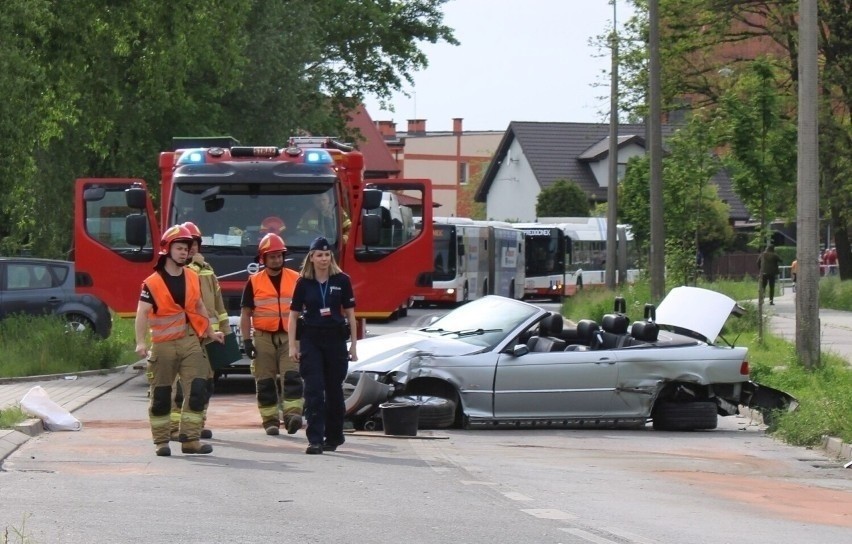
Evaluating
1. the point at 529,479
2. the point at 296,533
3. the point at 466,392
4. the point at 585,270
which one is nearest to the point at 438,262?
the point at 585,270

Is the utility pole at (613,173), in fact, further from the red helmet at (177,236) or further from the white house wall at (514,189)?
the white house wall at (514,189)

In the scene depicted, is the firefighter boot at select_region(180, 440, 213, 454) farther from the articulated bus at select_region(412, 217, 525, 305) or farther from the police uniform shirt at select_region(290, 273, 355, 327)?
the articulated bus at select_region(412, 217, 525, 305)

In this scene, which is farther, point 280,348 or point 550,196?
point 550,196

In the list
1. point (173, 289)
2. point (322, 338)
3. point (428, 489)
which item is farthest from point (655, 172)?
point (428, 489)

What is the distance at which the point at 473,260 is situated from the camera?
47.9 metres

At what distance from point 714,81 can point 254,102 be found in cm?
1266

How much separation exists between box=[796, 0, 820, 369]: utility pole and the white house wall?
227ft

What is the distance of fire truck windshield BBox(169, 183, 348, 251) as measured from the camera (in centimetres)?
1859

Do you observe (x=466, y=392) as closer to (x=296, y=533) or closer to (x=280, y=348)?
(x=280, y=348)

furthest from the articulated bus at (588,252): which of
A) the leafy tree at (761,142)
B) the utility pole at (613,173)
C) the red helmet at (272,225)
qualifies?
the red helmet at (272,225)

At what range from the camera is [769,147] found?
2452 centimetres

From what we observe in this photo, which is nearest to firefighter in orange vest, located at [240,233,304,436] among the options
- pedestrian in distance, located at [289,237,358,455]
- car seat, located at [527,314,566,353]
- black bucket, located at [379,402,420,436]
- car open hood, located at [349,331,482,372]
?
black bucket, located at [379,402,420,436]

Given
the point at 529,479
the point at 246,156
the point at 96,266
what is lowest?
the point at 529,479

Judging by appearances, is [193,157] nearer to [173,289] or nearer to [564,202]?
[173,289]
